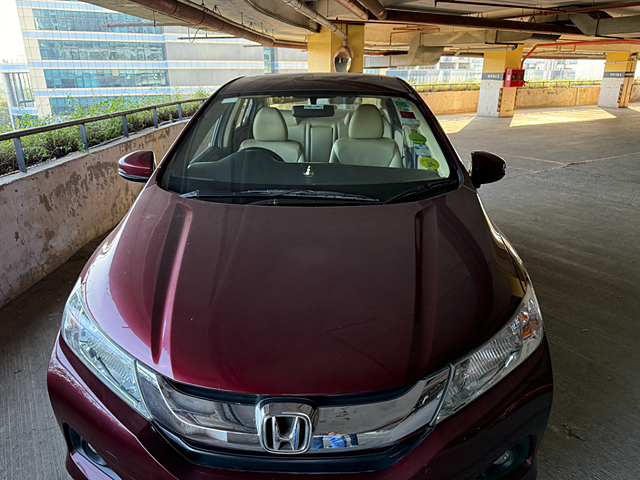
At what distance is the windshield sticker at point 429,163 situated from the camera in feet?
7.32

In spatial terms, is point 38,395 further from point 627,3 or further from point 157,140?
point 627,3

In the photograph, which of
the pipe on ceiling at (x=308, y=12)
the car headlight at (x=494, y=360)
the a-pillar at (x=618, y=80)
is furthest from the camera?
the a-pillar at (x=618, y=80)

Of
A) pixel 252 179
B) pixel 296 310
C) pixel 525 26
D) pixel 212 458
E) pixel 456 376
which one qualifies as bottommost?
pixel 212 458

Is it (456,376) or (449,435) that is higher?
(456,376)

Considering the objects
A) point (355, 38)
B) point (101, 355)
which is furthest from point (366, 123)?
point (355, 38)

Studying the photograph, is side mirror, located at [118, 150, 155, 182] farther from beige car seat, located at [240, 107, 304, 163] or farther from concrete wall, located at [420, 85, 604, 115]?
concrete wall, located at [420, 85, 604, 115]

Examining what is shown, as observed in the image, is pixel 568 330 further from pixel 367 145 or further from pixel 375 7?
pixel 375 7

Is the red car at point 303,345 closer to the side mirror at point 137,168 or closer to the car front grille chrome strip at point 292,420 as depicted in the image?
the car front grille chrome strip at point 292,420

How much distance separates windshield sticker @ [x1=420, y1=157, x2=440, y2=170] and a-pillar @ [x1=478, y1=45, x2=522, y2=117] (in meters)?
19.0


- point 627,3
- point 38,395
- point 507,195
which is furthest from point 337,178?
point 627,3

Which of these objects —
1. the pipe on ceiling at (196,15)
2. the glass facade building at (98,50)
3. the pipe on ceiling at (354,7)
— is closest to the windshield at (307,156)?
the pipe on ceiling at (196,15)

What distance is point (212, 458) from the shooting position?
3.90 feet

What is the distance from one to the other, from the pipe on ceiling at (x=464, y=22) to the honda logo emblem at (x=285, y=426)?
435 inches

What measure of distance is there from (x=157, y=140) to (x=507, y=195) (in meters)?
4.75
